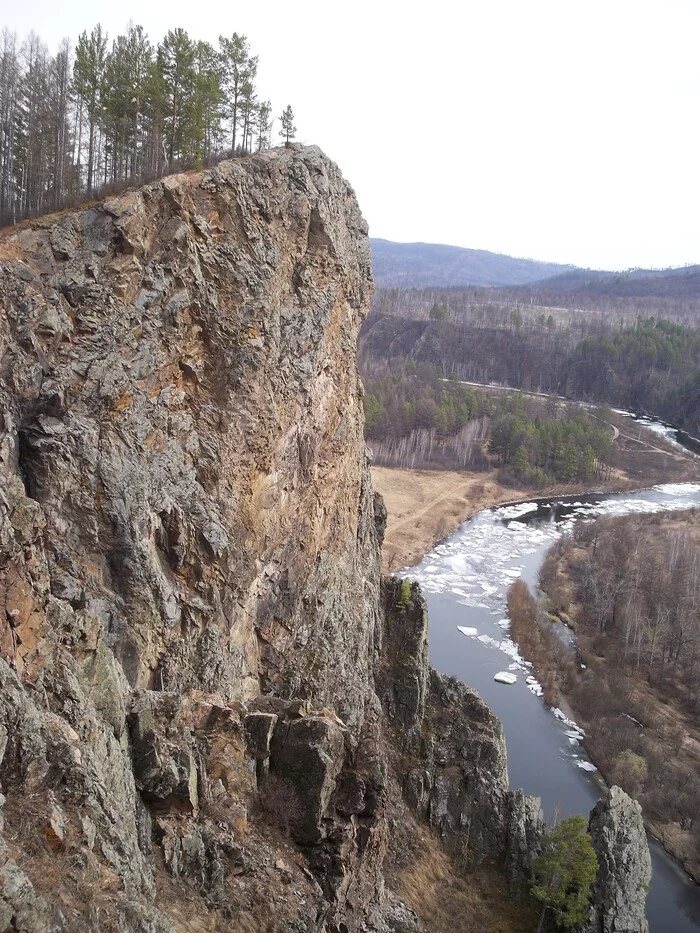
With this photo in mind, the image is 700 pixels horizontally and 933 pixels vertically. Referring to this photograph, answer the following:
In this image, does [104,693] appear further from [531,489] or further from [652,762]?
[531,489]

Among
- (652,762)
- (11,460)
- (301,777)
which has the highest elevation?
(11,460)

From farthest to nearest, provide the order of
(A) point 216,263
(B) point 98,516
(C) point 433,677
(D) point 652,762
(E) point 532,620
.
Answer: (E) point 532,620 → (D) point 652,762 → (C) point 433,677 → (A) point 216,263 → (B) point 98,516

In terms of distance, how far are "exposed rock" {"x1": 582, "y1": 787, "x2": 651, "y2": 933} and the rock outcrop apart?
9.78ft

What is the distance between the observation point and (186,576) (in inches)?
669

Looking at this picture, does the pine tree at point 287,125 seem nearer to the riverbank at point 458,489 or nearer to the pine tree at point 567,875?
the pine tree at point 567,875

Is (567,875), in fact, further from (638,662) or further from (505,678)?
(638,662)

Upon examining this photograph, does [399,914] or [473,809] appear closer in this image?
[399,914]

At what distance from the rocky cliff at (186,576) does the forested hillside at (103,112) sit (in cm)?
535

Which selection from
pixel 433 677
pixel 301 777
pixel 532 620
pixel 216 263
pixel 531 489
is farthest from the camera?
→ pixel 531 489

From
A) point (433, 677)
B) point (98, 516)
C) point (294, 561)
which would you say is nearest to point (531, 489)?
point (433, 677)

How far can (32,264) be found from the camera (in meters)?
14.6

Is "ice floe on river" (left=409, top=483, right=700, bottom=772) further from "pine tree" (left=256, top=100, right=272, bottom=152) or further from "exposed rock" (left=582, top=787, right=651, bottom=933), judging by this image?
"pine tree" (left=256, top=100, right=272, bottom=152)

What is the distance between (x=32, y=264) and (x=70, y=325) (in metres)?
1.51

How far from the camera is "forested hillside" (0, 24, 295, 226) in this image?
75.8 feet
